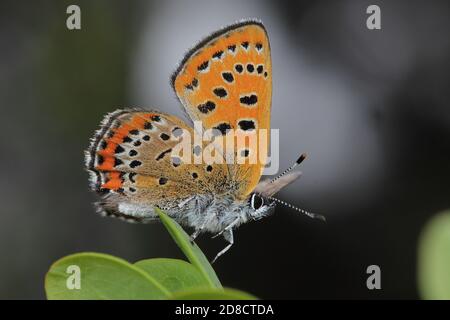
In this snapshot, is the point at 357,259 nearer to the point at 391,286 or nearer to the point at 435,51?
the point at 391,286

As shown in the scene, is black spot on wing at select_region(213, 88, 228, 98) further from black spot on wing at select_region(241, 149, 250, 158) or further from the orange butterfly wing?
black spot on wing at select_region(241, 149, 250, 158)

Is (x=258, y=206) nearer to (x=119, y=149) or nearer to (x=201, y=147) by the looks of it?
(x=201, y=147)

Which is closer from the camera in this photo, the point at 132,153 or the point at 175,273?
the point at 175,273

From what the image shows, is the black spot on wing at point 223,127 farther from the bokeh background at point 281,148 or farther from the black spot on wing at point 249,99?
the bokeh background at point 281,148

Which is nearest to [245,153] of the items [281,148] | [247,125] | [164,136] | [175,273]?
[247,125]

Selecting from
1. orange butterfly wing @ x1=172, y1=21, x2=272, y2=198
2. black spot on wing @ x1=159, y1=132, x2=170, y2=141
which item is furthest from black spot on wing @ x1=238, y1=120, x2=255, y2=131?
black spot on wing @ x1=159, y1=132, x2=170, y2=141

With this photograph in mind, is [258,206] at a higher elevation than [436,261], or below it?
below

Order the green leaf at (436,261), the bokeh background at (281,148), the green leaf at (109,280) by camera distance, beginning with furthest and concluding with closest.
→ the bokeh background at (281,148)
the green leaf at (109,280)
the green leaf at (436,261)

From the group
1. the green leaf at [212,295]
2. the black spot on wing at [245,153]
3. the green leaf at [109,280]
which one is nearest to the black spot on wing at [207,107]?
the black spot on wing at [245,153]
